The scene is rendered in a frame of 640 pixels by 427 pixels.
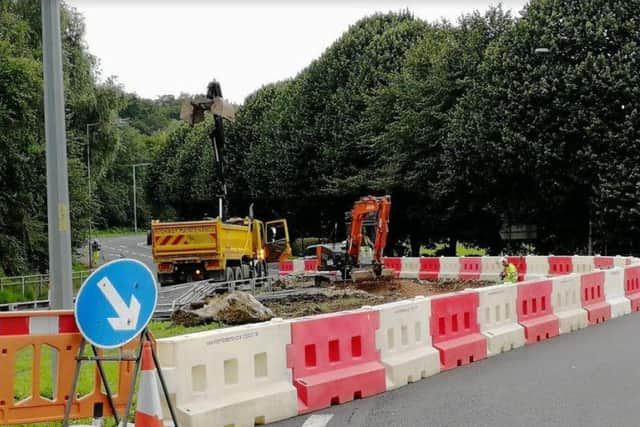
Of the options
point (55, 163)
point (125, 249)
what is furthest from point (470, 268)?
point (125, 249)

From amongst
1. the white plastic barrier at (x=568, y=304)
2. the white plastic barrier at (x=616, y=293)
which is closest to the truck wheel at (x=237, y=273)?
the white plastic barrier at (x=616, y=293)

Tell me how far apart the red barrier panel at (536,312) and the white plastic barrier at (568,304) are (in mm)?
198

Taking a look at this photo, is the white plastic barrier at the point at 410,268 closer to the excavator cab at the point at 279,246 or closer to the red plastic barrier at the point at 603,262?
the excavator cab at the point at 279,246

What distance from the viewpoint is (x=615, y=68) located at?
32250 mm

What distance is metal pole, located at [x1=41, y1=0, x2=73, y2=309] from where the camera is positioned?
8.55 metres

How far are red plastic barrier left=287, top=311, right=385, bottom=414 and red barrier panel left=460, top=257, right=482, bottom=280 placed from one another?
2189 centimetres

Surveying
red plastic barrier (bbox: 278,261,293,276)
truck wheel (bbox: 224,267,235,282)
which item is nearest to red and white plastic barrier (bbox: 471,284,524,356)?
truck wheel (bbox: 224,267,235,282)

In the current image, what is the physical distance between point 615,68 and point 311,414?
2783 cm

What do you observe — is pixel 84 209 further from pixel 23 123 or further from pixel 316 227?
pixel 316 227

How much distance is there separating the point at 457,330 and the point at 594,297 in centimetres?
590

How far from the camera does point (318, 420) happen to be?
300 inches

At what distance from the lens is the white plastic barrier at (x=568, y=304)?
13672mm

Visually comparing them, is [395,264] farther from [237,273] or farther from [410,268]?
[237,273]

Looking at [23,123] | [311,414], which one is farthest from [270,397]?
[23,123]
